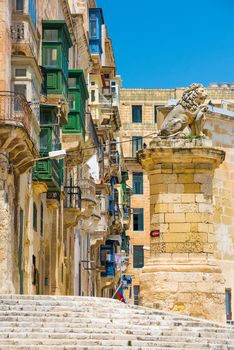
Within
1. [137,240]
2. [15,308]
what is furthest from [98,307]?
[137,240]

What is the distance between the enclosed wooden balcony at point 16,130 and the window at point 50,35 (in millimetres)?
5578

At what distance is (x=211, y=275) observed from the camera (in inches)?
741

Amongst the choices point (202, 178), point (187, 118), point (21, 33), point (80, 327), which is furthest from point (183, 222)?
point (21, 33)

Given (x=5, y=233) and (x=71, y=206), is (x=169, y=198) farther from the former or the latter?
(x=71, y=206)

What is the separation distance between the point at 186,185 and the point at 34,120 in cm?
947

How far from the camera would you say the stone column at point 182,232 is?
18.7 meters

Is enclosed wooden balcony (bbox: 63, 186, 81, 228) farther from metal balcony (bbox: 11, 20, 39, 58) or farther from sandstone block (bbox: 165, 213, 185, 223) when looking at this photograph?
sandstone block (bbox: 165, 213, 185, 223)

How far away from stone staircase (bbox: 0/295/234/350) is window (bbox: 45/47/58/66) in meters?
15.2

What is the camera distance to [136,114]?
236 feet

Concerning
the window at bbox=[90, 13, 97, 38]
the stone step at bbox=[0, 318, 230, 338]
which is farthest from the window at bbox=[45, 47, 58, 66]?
the stone step at bbox=[0, 318, 230, 338]

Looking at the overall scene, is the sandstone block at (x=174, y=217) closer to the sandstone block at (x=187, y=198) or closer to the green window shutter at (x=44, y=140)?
the sandstone block at (x=187, y=198)

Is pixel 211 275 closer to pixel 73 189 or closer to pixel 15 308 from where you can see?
pixel 15 308

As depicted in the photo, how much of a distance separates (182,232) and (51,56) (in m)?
14.1

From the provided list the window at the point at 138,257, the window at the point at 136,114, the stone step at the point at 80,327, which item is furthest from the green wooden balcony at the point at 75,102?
the window at the point at 136,114
